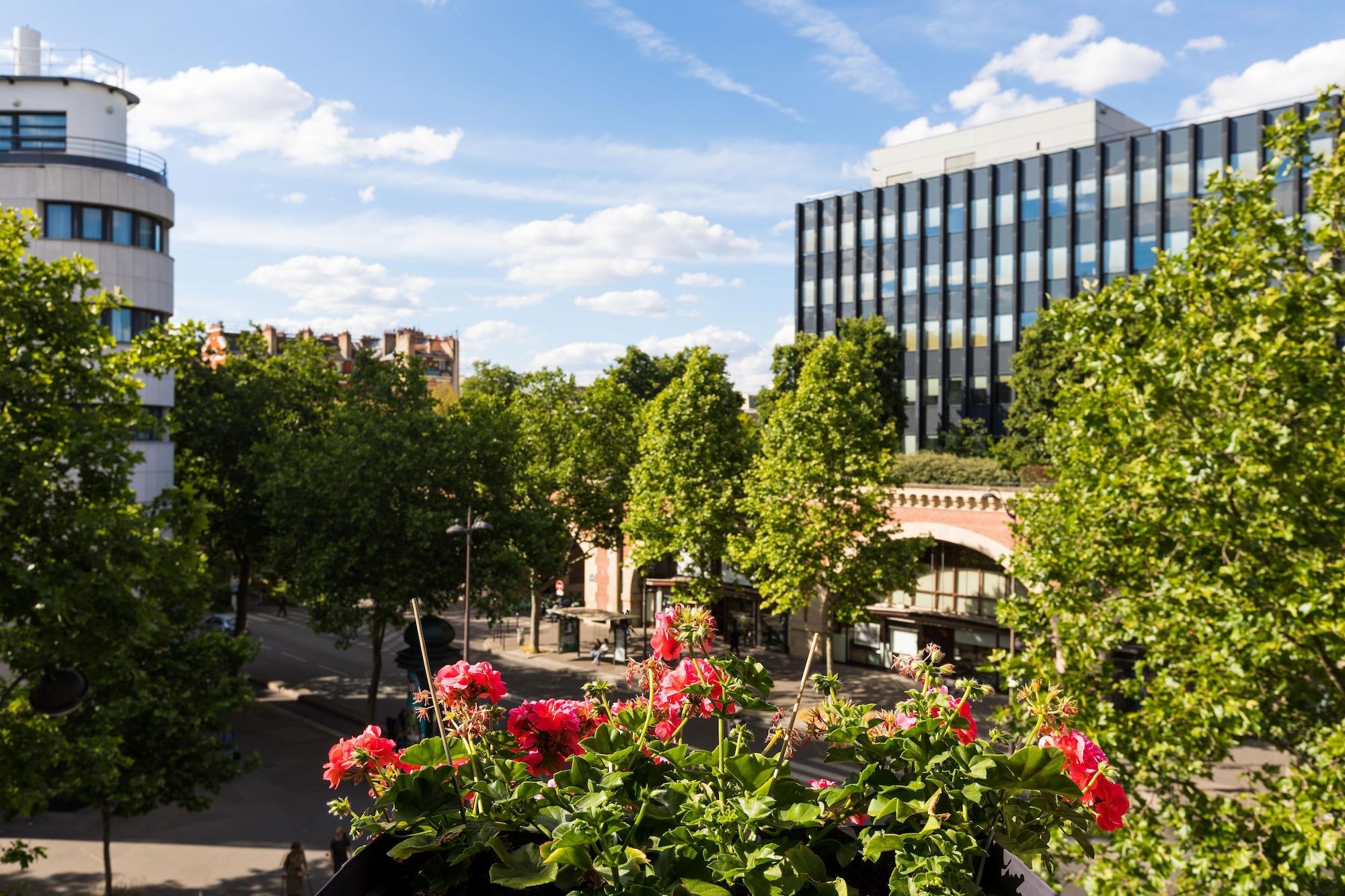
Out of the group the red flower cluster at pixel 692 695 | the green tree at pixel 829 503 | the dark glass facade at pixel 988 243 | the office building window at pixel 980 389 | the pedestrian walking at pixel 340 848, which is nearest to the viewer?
the red flower cluster at pixel 692 695

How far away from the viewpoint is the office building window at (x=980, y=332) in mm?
64562

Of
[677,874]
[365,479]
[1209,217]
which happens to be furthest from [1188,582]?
[365,479]

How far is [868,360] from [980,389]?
11.2m

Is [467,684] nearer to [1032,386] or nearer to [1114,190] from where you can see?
[1032,386]

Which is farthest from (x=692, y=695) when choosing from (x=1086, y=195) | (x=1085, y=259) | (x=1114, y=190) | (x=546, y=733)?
(x=1086, y=195)

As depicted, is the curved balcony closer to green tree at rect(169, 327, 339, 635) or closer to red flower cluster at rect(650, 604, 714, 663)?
green tree at rect(169, 327, 339, 635)

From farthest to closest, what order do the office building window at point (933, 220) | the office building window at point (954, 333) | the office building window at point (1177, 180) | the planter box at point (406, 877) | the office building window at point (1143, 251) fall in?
the office building window at point (933, 220)
the office building window at point (954, 333)
the office building window at point (1143, 251)
the office building window at point (1177, 180)
the planter box at point (406, 877)

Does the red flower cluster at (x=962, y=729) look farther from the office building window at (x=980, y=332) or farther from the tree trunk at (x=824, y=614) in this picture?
the office building window at (x=980, y=332)

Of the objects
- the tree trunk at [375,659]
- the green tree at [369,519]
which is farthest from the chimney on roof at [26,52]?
the tree trunk at [375,659]

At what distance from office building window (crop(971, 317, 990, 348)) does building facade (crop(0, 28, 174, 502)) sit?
4975 centimetres

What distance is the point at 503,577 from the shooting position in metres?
27.5

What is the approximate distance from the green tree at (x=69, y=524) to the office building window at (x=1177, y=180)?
56.9 meters

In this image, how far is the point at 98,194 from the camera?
2839 cm

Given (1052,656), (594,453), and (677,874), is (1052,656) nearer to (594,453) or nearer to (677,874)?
(677,874)
